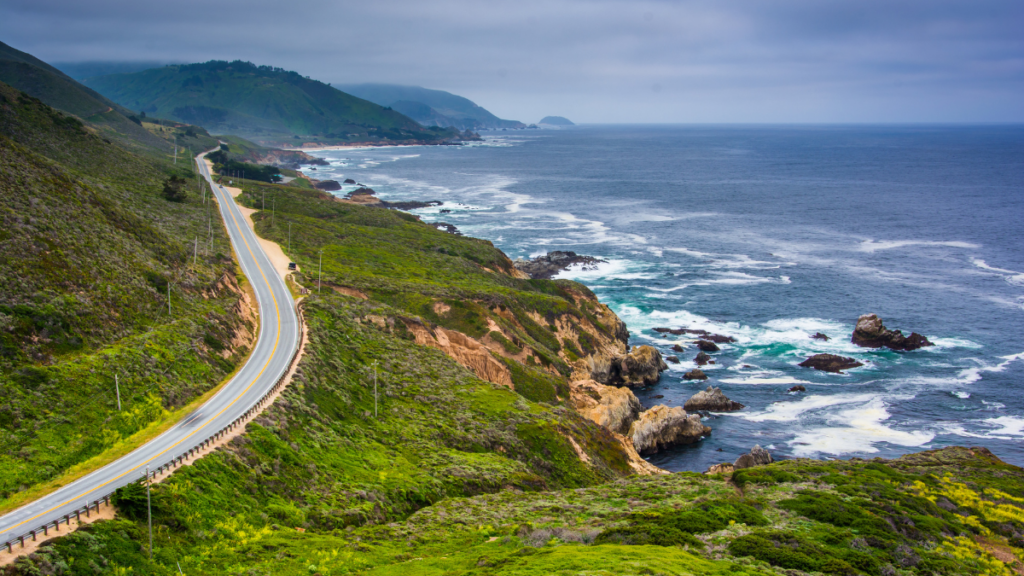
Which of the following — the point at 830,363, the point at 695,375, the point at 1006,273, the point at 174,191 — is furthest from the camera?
the point at 1006,273

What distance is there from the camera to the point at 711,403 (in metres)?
65.4

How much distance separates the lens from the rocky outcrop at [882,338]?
79375mm

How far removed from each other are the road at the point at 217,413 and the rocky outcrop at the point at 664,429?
3218cm

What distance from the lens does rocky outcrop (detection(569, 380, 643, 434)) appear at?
5903 cm

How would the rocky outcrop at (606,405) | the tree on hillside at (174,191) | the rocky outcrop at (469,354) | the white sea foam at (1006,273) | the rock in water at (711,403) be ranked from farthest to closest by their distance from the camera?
the white sea foam at (1006,273) → the tree on hillside at (174,191) → the rock in water at (711,403) → the rocky outcrop at (469,354) → the rocky outcrop at (606,405)

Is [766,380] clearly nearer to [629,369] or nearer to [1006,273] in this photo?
[629,369]

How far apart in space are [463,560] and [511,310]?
160 ft

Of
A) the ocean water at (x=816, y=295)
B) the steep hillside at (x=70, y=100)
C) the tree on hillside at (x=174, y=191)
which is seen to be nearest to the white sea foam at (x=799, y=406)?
the ocean water at (x=816, y=295)

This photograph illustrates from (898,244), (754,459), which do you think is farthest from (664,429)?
(898,244)

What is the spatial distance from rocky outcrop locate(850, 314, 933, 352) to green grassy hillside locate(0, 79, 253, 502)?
2947 inches

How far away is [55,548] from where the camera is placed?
2141 cm

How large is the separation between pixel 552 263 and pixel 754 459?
68.7 metres

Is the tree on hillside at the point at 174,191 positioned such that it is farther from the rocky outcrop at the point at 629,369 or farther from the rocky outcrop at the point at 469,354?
the rocky outcrop at the point at 629,369

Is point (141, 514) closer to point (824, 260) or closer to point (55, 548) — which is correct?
point (55, 548)
